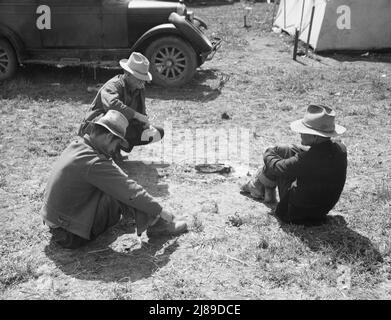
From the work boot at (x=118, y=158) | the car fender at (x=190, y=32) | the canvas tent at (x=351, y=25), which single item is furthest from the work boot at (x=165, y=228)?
the canvas tent at (x=351, y=25)

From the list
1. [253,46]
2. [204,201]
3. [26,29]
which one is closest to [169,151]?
[204,201]

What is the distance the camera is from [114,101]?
5312 mm

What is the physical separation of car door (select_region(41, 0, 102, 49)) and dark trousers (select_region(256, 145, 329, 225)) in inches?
210

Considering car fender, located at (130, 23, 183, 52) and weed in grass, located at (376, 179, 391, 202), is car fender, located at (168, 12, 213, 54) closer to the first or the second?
car fender, located at (130, 23, 183, 52)

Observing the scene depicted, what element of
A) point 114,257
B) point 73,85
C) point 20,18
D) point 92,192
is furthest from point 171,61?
point 114,257

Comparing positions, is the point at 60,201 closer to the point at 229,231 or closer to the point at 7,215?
the point at 7,215

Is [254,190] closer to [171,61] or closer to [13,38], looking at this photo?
[171,61]

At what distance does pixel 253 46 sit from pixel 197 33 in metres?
3.85

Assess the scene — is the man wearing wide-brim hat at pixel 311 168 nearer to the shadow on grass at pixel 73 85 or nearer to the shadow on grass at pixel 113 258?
the shadow on grass at pixel 113 258

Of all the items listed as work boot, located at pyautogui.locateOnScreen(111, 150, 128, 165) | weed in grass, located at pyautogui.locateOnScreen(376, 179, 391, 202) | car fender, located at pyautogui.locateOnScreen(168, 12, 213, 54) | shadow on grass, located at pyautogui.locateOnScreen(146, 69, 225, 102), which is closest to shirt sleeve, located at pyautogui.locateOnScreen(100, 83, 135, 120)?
work boot, located at pyautogui.locateOnScreen(111, 150, 128, 165)

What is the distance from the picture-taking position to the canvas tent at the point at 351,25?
11.2 meters

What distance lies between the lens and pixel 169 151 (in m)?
6.35

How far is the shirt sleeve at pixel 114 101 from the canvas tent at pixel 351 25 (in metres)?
7.05

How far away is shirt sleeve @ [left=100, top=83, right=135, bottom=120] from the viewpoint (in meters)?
5.31
